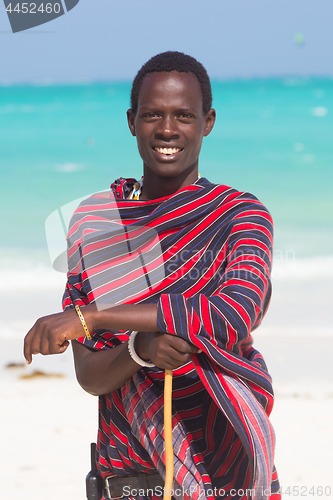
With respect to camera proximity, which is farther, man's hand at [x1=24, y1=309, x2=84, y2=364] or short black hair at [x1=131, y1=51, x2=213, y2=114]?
short black hair at [x1=131, y1=51, x2=213, y2=114]

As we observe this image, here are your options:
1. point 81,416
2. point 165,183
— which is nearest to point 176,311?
point 165,183

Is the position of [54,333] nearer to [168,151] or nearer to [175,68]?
[168,151]

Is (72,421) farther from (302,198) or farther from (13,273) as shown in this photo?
(302,198)

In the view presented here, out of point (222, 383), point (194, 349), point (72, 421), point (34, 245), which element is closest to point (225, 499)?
point (222, 383)

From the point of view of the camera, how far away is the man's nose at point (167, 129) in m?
1.79

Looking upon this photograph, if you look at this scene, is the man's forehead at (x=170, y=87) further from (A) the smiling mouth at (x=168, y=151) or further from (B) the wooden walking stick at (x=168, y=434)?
(B) the wooden walking stick at (x=168, y=434)

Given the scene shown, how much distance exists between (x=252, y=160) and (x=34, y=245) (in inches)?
282

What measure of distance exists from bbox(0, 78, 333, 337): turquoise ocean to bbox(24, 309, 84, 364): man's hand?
18.4 ft

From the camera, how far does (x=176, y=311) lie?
1543 millimetres

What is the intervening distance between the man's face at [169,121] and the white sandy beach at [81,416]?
2567mm

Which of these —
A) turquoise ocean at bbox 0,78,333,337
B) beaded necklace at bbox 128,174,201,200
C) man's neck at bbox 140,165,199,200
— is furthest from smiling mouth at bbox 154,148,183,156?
turquoise ocean at bbox 0,78,333,337

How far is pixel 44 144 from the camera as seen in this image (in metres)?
16.1

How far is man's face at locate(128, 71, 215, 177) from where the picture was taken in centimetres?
180

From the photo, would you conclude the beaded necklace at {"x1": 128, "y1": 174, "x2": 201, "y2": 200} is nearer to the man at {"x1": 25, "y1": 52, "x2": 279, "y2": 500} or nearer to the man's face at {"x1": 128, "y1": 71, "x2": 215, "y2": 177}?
the man at {"x1": 25, "y1": 52, "x2": 279, "y2": 500}
